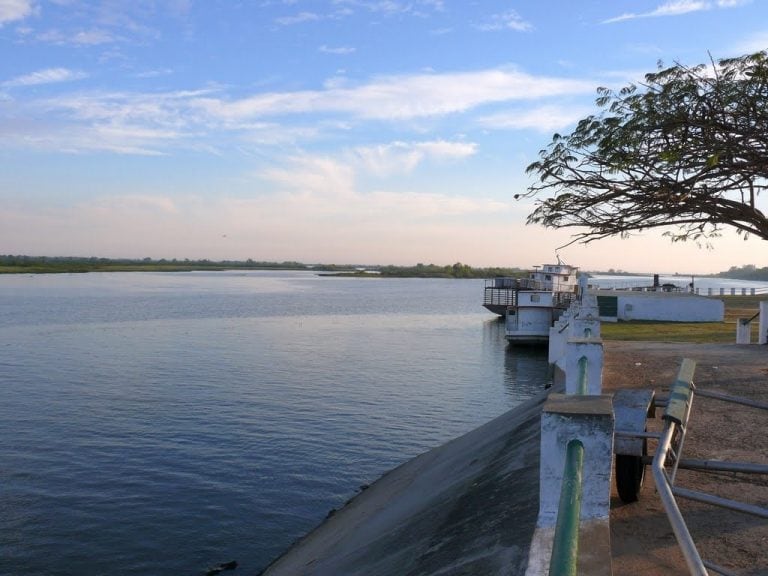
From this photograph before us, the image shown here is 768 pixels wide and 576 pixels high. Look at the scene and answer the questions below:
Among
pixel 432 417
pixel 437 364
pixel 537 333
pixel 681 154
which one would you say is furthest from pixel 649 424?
pixel 537 333

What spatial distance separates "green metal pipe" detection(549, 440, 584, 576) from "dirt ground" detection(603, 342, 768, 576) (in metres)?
2.76

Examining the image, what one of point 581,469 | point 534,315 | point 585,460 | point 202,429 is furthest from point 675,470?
point 534,315

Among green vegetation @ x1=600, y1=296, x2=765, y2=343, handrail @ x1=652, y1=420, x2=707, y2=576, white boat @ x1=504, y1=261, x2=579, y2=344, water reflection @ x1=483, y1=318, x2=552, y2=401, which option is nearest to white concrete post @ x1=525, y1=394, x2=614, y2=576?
handrail @ x1=652, y1=420, x2=707, y2=576

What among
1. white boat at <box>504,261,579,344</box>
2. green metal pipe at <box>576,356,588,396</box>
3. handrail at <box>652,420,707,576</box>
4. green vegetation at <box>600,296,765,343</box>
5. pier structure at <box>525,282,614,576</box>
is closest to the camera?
handrail at <box>652,420,707,576</box>

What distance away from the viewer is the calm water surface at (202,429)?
13430 millimetres

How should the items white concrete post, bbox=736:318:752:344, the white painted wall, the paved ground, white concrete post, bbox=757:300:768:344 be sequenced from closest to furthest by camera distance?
the paved ground → white concrete post, bbox=757:300:768:344 → white concrete post, bbox=736:318:752:344 → the white painted wall

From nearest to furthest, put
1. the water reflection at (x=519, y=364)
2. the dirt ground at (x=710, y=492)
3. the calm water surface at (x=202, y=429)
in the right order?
the dirt ground at (x=710, y=492) → the calm water surface at (x=202, y=429) → the water reflection at (x=519, y=364)

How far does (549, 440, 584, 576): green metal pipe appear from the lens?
2.60 meters

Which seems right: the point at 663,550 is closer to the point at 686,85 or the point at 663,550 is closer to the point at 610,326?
the point at 686,85

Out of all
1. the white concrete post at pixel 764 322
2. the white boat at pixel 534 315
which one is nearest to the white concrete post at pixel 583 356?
the white concrete post at pixel 764 322

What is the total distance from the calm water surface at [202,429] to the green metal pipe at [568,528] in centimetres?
1055

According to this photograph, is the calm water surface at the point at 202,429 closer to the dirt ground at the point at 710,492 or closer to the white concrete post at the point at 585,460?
the dirt ground at the point at 710,492

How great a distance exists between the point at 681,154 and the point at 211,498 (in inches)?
479

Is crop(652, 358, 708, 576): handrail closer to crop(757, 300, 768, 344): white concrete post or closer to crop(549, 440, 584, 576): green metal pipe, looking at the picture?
crop(549, 440, 584, 576): green metal pipe
